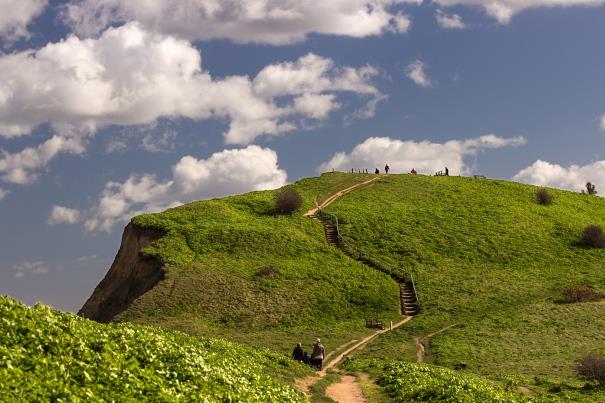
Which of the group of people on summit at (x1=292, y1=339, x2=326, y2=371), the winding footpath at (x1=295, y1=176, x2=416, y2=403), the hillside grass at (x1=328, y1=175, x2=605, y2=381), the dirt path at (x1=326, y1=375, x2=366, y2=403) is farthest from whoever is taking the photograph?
the hillside grass at (x1=328, y1=175, x2=605, y2=381)

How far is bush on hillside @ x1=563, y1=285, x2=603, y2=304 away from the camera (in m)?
52.7

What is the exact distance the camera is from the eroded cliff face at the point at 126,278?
200 ft

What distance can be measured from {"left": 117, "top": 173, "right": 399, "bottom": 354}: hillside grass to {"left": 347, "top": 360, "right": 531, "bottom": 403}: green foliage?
1164 centimetres

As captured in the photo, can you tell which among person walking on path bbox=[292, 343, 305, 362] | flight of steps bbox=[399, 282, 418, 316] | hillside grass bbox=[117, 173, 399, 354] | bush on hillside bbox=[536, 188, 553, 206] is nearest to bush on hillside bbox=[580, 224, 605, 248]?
bush on hillside bbox=[536, 188, 553, 206]

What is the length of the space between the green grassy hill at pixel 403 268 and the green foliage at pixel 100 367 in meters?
18.4

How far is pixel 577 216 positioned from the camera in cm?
8238

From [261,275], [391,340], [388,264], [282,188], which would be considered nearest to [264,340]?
[391,340]

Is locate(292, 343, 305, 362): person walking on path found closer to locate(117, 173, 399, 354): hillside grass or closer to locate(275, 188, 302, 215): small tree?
locate(117, 173, 399, 354): hillside grass

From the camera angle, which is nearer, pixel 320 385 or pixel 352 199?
pixel 320 385

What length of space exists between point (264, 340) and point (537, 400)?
2193cm

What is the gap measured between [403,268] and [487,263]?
31.0 feet

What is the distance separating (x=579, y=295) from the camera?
2094 inches

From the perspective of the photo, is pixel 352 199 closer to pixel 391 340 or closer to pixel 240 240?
pixel 240 240

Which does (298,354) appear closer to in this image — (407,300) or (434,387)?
(434,387)
